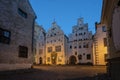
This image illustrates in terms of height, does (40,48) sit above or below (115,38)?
above

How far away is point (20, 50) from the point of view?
54.4ft

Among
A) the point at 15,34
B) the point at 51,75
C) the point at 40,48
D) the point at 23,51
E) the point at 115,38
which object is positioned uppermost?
the point at 15,34

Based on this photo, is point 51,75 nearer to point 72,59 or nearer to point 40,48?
point 72,59

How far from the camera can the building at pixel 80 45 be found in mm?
40406

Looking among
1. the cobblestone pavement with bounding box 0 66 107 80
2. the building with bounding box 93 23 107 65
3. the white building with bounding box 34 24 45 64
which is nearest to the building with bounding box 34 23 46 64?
the white building with bounding box 34 24 45 64

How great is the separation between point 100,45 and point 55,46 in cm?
1742

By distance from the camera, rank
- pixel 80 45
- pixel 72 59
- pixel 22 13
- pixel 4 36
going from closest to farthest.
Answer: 1. pixel 4 36
2. pixel 22 13
3. pixel 80 45
4. pixel 72 59

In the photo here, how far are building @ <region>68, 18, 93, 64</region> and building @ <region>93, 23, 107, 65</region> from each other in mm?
6145

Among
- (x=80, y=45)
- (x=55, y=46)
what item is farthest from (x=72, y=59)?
(x=55, y=46)

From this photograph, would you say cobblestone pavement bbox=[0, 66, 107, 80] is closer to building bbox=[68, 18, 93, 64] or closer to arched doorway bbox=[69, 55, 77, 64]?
building bbox=[68, 18, 93, 64]

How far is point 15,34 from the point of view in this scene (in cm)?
1555

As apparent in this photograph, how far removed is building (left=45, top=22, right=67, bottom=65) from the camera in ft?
146

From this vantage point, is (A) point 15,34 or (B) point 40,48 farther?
(B) point 40,48

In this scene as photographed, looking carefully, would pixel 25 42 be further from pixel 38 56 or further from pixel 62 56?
pixel 38 56
